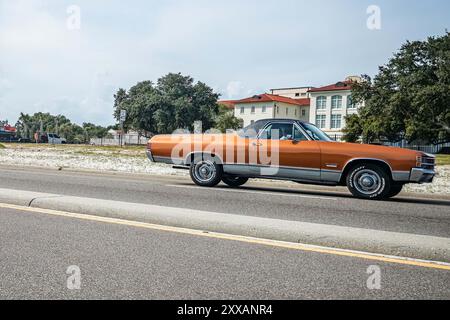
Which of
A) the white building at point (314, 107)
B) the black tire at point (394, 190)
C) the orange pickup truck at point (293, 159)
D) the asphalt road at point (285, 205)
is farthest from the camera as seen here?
the white building at point (314, 107)

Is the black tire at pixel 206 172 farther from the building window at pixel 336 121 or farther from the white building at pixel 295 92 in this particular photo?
the white building at pixel 295 92

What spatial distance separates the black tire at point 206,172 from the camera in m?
11.2

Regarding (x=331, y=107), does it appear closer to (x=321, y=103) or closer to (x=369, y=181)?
(x=321, y=103)

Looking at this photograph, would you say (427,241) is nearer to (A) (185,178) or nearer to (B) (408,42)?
(A) (185,178)

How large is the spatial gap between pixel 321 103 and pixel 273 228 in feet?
290

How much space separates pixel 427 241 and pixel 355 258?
0.97m

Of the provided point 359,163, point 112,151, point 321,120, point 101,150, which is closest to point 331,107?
point 321,120

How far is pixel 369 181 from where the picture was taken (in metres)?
9.60

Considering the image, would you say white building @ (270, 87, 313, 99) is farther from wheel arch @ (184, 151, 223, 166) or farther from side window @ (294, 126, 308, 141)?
side window @ (294, 126, 308, 141)

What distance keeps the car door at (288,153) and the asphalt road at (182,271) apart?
5361 mm

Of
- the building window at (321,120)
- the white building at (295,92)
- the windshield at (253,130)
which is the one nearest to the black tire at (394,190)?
the windshield at (253,130)

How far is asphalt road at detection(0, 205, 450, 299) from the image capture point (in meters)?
3.42

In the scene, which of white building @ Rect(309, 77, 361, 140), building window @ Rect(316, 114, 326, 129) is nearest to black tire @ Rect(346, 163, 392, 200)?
white building @ Rect(309, 77, 361, 140)

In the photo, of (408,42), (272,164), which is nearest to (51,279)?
(272,164)
